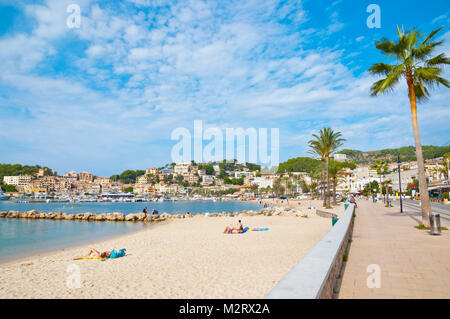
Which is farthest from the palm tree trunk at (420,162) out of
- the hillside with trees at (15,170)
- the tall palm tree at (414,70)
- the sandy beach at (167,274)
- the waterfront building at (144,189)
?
the hillside with trees at (15,170)

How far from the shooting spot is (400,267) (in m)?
5.82

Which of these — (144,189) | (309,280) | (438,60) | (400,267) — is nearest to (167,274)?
(400,267)

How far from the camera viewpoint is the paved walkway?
4.43 meters

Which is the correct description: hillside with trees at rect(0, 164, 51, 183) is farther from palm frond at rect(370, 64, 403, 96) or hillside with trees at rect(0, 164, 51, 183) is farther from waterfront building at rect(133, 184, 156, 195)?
palm frond at rect(370, 64, 403, 96)

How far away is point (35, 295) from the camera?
7.21 m

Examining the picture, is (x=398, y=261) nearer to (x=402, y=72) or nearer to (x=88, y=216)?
(x=402, y=72)

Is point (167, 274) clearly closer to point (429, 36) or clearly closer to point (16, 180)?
point (429, 36)

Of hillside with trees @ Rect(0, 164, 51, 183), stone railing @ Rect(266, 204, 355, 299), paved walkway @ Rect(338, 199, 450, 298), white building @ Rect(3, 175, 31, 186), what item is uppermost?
hillside with trees @ Rect(0, 164, 51, 183)

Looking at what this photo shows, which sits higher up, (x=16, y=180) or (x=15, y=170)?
(x=15, y=170)

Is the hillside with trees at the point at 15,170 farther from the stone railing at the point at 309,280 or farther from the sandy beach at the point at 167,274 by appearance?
the stone railing at the point at 309,280

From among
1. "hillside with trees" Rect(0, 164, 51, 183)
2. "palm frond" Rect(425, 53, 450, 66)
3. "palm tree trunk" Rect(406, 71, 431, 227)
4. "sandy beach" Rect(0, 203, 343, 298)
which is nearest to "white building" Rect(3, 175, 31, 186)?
"hillside with trees" Rect(0, 164, 51, 183)
